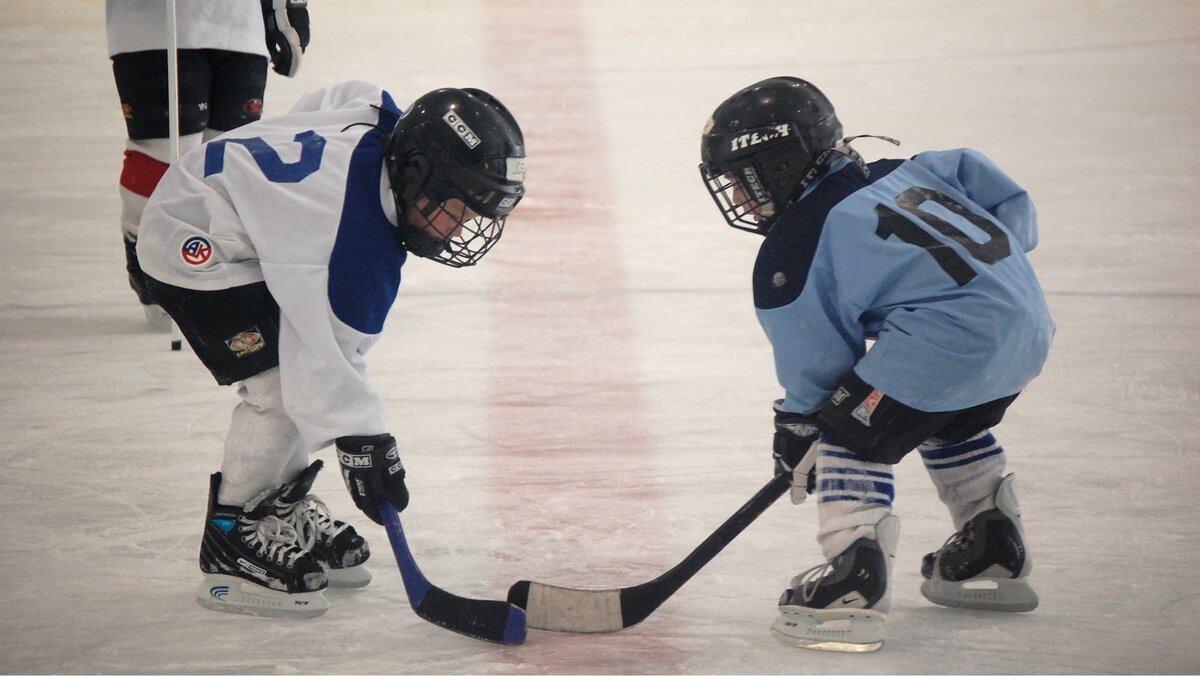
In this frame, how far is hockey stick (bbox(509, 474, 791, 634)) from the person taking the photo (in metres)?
2.41

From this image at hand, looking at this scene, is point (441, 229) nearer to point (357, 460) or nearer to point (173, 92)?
point (357, 460)

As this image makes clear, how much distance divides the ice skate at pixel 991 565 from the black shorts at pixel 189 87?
2.39 metres

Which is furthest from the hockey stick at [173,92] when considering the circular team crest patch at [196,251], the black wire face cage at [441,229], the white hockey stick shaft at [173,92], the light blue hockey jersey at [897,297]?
the light blue hockey jersey at [897,297]

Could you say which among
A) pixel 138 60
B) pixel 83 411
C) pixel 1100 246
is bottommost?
pixel 83 411

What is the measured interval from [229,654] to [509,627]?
0.43m

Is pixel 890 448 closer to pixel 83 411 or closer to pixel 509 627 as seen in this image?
pixel 509 627

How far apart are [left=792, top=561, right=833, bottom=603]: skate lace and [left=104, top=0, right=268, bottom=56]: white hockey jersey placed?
2317 millimetres

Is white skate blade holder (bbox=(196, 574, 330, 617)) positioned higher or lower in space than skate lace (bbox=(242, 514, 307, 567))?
lower

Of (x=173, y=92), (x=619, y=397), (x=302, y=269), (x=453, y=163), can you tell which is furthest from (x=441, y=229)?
(x=173, y=92)

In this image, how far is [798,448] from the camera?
2.43 m

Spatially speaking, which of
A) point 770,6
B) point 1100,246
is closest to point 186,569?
point 1100,246

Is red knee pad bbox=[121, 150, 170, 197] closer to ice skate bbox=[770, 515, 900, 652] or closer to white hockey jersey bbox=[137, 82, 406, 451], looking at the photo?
white hockey jersey bbox=[137, 82, 406, 451]

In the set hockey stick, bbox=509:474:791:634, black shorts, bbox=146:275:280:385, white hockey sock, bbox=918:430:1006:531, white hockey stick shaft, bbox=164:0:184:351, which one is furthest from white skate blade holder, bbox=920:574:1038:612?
white hockey stick shaft, bbox=164:0:184:351

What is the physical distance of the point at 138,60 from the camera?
154 inches
